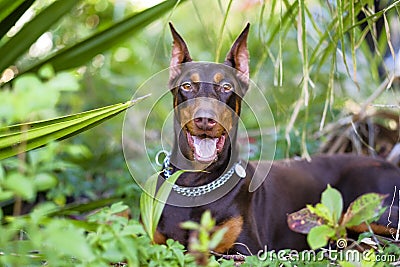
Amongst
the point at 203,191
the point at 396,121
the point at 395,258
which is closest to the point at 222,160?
the point at 203,191

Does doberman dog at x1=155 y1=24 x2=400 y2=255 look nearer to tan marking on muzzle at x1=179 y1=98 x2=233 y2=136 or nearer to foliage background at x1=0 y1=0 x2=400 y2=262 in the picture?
tan marking on muzzle at x1=179 y1=98 x2=233 y2=136

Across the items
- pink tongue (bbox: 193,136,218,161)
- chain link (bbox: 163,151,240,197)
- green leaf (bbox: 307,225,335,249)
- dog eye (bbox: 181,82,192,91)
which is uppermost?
dog eye (bbox: 181,82,192,91)

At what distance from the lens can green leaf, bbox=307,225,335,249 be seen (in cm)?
146

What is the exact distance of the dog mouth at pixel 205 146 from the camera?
2279mm

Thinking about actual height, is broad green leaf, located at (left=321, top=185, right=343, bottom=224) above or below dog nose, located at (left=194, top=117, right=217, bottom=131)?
below

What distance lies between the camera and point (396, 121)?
12.2 feet

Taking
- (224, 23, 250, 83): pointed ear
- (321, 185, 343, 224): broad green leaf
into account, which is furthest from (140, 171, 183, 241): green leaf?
(224, 23, 250, 83): pointed ear

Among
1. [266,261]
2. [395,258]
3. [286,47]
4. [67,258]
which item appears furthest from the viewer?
[286,47]

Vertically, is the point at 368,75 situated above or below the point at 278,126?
above

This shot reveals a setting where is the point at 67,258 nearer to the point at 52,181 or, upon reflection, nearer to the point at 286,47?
the point at 52,181

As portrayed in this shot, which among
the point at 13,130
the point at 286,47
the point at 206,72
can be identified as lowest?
the point at 13,130

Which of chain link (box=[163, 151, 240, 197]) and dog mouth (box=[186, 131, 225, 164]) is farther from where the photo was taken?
chain link (box=[163, 151, 240, 197])

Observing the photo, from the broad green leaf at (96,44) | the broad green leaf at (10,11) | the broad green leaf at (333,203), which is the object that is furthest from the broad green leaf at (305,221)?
the broad green leaf at (10,11)

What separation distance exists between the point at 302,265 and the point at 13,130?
92 cm
